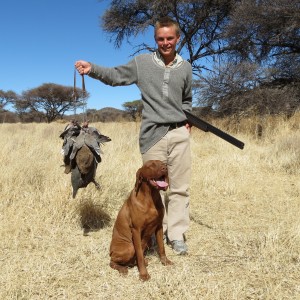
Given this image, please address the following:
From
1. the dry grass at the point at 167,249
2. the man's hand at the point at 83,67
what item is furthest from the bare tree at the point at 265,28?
the man's hand at the point at 83,67

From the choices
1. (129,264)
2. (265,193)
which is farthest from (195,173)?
(129,264)

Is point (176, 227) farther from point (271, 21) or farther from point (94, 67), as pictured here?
point (271, 21)

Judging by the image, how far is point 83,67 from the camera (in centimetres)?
311

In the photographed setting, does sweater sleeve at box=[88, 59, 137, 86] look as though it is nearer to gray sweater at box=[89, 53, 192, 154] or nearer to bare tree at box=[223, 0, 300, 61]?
gray sweater at box=[89, 53, 192, 154]

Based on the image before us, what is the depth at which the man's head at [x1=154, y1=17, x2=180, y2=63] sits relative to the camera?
3.24 metres

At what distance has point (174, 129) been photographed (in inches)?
138

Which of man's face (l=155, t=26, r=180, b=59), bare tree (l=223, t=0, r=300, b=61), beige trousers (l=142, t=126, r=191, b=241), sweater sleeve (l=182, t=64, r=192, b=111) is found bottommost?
beige trousers (l=142, t=126, r=191, b=241)

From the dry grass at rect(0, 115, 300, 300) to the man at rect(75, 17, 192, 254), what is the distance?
0.61 metres

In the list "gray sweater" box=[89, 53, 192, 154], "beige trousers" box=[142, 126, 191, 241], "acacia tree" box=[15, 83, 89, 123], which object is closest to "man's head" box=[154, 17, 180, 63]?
"gray sweater" box=[89, 53, 192, 154]

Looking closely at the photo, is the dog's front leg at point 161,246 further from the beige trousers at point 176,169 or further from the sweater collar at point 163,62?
the sweater collar at point 163,62

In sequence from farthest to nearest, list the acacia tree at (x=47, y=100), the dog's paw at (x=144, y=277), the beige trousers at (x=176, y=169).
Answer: the acacia tree at (x=47, y=100)
the beige trousers at (x=176, y=169)
the dog's paw at (x=144, y=277)

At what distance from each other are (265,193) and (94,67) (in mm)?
3511

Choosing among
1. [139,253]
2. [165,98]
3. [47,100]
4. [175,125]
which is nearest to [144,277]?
[139,253]

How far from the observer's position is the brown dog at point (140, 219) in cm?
280
